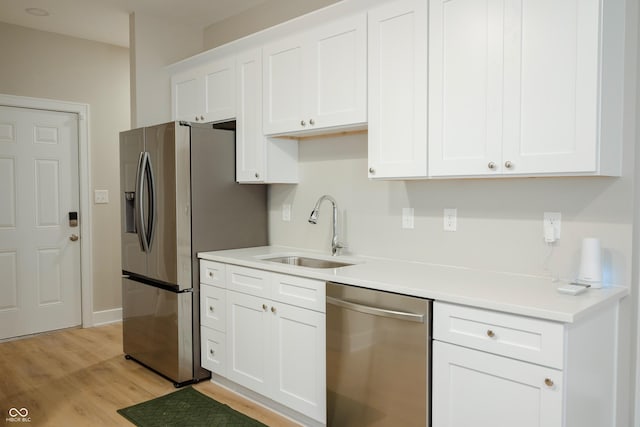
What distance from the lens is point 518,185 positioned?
2379 millimetres

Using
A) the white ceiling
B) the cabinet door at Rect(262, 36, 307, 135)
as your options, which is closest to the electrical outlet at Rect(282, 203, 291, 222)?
the cabinet door at Rect(262, 36, 307, 135)

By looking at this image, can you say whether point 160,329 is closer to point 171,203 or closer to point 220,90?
point 171,203

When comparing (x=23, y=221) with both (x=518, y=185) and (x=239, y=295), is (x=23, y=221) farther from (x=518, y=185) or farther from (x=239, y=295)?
(x=518, y=185)

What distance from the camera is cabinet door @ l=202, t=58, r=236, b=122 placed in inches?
138

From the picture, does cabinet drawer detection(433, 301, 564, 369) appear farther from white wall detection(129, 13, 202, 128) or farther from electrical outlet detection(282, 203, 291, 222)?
white wall detection(129, 13, 202, 128)

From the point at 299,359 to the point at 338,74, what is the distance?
5.20ft

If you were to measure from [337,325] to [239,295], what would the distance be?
0.89 meters

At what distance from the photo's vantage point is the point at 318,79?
2.89 meters

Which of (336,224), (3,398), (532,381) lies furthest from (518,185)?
(3,398)

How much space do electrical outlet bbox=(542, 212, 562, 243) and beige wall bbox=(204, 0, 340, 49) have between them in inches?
78.3

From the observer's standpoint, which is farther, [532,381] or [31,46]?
[31,46]

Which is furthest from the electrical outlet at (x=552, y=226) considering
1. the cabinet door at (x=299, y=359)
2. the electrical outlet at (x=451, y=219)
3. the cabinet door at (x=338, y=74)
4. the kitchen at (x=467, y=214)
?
the cabinet door at (x=299, y=359)

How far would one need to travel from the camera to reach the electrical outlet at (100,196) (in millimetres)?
4805

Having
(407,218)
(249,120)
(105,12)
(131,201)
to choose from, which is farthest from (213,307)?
(105,12)
